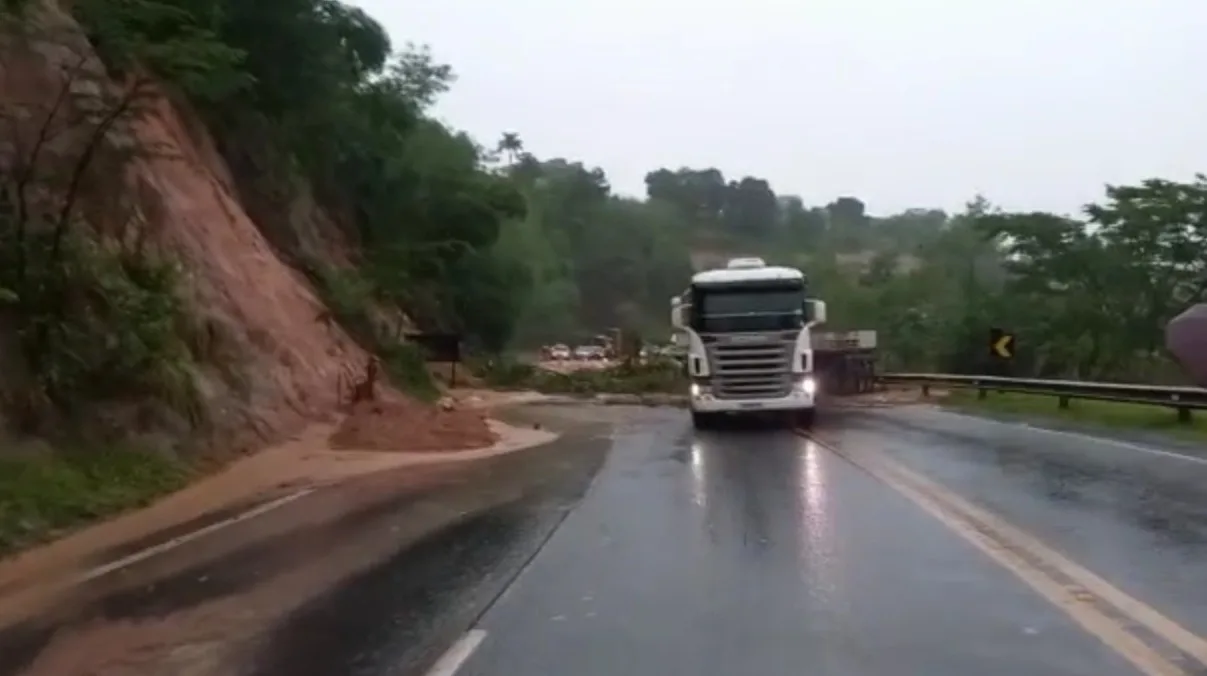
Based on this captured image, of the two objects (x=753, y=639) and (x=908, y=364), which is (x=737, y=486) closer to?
(x=753, y=639)

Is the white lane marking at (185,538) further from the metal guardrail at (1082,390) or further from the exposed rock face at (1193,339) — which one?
the exposed rock face at (1193,339)

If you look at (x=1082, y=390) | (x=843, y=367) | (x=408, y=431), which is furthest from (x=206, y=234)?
(x=843, y=367)

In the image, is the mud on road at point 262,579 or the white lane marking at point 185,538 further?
the white lane marking at point 185,538

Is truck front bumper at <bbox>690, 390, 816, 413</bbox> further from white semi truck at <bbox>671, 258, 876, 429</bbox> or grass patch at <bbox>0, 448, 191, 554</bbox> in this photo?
grass patch at <bbox>0, 448, 191, 554</bbox>

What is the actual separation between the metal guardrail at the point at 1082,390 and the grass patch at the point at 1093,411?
19 cm

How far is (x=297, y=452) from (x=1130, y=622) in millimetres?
16251

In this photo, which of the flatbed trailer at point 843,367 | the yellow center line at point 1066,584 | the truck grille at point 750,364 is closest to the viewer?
the yellow center line at point 1066,584

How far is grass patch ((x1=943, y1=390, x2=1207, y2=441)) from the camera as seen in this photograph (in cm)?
2764

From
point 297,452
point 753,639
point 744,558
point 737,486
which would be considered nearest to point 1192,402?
point 737,486

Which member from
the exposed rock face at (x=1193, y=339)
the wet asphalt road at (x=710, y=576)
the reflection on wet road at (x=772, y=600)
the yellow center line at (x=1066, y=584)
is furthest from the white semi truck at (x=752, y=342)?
the reflection on wet road at (x=772, y=600)

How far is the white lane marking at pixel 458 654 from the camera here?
802cm

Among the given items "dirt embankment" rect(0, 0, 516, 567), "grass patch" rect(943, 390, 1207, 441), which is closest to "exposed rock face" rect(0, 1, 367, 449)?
"dirt embankment" rect(0, 0, 516, 567)

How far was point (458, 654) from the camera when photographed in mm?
8414

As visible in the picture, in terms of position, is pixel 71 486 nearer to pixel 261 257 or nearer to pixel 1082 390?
pixel 261 257
